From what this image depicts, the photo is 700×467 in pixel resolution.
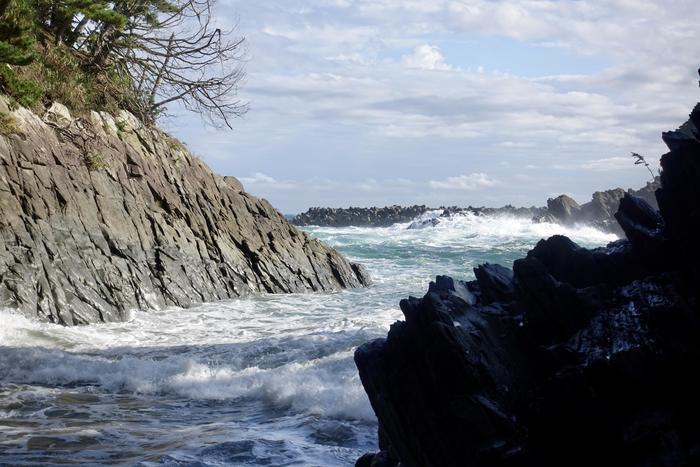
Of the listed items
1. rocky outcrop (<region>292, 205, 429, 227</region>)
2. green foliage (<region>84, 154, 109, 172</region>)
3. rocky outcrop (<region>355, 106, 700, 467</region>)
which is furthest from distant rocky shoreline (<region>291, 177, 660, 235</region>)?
rocky outcrop (<region>355, 106, 700, 467</region>)

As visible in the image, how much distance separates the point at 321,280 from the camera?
19.9 m

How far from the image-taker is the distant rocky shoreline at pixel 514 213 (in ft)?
177

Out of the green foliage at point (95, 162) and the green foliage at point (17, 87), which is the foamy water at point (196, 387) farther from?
the green foliage at point (17, 87)

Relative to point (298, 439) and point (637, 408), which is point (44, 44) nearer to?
point (298, 439)

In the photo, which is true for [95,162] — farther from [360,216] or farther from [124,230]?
[360,216]

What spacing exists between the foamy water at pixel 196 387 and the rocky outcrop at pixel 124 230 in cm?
69

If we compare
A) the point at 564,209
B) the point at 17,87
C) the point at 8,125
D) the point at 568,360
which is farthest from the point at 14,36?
the point at 564,209

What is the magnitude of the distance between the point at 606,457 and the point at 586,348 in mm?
734

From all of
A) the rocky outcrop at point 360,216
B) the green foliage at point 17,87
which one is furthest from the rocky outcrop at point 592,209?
the green foliage at point 17,87

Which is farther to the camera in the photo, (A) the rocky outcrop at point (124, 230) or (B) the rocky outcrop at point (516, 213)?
(B) the rocky outcrop at point (516, 213)

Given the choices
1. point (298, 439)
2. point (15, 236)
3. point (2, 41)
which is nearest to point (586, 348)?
point (298, 439)

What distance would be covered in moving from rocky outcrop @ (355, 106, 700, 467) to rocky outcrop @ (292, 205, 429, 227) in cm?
6039

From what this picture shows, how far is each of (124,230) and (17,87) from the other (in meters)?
3.40

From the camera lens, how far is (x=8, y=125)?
15062 millimetres
